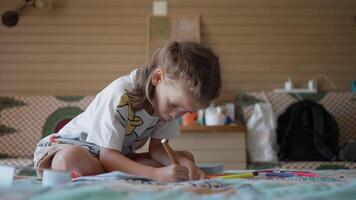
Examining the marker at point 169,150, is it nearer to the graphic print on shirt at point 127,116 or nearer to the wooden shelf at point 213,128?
the graphic print on shirt at point 127,116

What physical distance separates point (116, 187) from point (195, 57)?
55 cm

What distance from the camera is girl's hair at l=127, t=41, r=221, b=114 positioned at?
1.09 m

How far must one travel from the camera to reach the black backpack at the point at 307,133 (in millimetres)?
2604

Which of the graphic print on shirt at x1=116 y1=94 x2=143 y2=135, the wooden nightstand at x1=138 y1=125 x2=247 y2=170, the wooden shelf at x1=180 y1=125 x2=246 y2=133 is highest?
the graphic print on shirt at x1=116 y1=94 x2=143 y2=135

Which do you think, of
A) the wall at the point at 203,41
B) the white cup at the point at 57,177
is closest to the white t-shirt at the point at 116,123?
the white cup at the point at 57,177

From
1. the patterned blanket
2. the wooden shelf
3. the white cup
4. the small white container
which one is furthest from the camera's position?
the small white container

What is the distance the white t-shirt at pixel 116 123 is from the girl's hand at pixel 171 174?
194 millimetres

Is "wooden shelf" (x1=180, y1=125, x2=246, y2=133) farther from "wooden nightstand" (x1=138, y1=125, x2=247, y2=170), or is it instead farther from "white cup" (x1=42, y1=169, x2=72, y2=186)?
"white cup" (x1=42, y1=169, x2=72, y2=186)

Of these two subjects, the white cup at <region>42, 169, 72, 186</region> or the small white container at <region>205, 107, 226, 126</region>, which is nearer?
the white cup at <region>42, 169, 72, 186</region>

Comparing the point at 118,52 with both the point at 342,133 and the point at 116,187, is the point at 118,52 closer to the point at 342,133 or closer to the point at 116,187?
the point at 342,133

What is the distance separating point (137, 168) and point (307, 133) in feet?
6.53

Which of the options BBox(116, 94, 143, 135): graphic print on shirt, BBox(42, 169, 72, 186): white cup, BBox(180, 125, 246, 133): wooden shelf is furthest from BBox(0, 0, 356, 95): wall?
BBox(42, 169, 72, 186): white cup

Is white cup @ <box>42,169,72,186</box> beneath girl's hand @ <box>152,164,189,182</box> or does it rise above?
above

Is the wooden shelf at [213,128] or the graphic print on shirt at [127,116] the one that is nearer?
the graphic print on shirt at [127,116]
